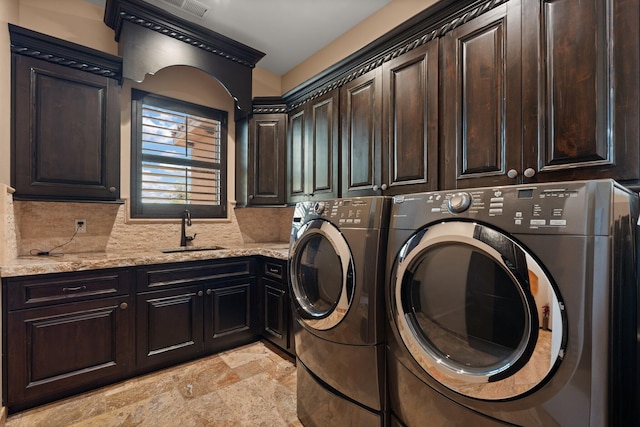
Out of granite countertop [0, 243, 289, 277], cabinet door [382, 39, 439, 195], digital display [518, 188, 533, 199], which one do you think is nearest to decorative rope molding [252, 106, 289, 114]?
cabinet door [382, 39, 439, 195]

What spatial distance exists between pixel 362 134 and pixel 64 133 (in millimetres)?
2117

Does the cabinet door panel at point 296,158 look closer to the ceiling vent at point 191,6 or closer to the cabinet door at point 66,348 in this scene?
the ceiling vent at point 191,6

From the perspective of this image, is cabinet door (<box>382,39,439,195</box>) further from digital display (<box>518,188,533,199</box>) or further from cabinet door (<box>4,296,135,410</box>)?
cabinet door (<box>4,296,135,410</box>)

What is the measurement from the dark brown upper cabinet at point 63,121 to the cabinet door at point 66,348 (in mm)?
801

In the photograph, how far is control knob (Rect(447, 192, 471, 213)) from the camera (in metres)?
1.00

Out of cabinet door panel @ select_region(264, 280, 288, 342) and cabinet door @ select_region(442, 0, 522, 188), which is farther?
cabinet door panel @ select_region(264, 280, 288, 342)

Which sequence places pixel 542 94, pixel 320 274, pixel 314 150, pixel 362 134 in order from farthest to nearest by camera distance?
pixel 314 150 → pixel 362 134 → pixel 320 274 → pixel 542 94

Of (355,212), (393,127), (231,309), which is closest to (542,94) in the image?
(393,127)

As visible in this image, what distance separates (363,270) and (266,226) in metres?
2.32

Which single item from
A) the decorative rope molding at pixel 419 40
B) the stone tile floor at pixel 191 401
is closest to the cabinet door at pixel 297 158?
the decorative rope molding at pixel 419 40

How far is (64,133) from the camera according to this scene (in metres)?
2.06

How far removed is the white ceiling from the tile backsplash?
Answer: 1.71 metres

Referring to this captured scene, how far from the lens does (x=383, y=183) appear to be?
1993 millimetres

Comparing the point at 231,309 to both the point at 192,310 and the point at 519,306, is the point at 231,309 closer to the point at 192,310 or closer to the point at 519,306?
the point at 192,310
